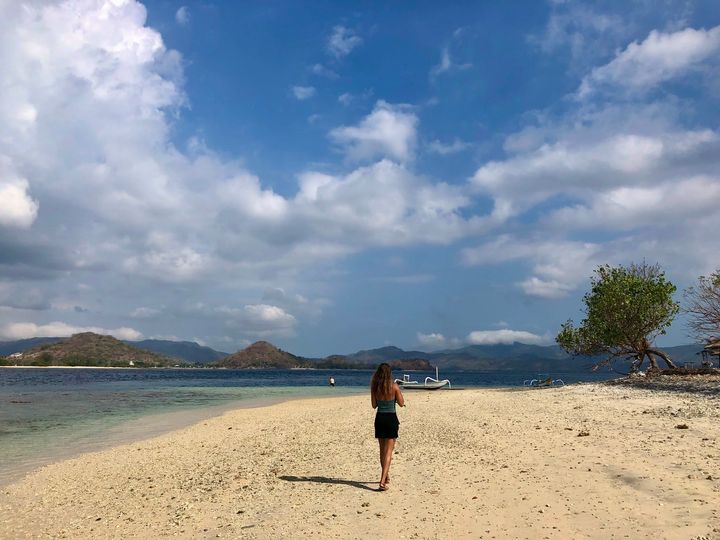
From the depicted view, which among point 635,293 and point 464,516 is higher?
point 635,293

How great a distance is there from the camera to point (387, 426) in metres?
10.5

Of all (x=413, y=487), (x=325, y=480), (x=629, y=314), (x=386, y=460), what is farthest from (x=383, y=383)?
(x=629, y=314)

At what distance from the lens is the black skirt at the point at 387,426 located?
10500 mm

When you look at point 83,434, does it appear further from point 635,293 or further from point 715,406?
point 635,293

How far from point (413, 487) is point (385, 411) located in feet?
5.13

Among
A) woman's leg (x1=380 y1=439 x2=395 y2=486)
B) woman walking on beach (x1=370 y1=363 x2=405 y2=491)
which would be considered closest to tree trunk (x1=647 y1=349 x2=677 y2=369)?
woman walking on beach (x1=370 y1=363 x2=405 y2=491)

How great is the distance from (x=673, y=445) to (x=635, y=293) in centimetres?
3919

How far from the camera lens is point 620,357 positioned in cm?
4875

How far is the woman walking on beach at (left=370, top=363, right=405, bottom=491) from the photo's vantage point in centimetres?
1045

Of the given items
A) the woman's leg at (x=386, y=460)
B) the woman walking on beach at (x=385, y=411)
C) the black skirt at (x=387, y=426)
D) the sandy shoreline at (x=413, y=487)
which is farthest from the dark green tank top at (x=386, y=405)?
the sandy shoreline at (x=413, y=487)

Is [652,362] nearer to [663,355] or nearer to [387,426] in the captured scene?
[663,355]

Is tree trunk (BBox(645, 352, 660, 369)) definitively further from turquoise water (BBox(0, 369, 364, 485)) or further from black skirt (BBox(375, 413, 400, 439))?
black skirt (BBox(375, 413, 400, 439))

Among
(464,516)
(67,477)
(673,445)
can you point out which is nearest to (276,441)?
(67,477)

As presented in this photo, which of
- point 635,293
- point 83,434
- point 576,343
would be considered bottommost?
point 83,434
